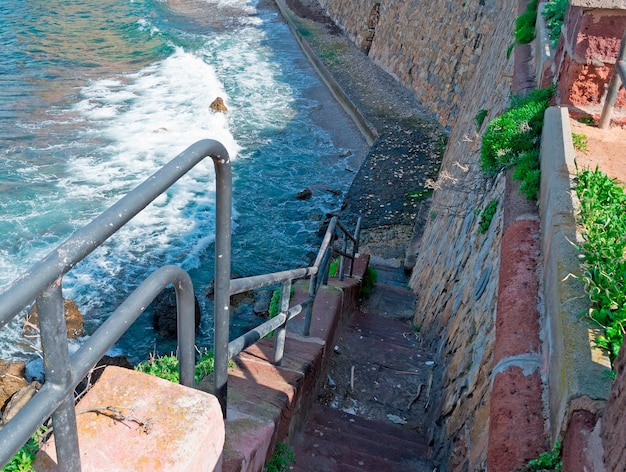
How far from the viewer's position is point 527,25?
8.59 metres

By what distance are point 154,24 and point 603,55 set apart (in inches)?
1014

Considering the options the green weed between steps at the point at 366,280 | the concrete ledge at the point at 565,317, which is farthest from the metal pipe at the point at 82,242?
the green weed between steps at the point at 366,280

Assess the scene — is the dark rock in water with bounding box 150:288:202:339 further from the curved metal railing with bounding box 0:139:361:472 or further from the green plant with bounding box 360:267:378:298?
the curved metal railing with bounding box 0:139:361:472

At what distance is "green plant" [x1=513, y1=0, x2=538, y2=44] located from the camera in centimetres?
830

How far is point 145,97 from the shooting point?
66.8ft

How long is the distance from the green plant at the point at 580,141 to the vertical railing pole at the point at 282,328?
243cm

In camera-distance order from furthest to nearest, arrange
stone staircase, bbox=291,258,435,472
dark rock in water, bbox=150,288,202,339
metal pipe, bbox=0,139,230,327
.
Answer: dark rock in water, bbox=150,288,202,339 < stone staircase, bbox=291,258,435,472 < metal pipe, bbox=0,139,230,327

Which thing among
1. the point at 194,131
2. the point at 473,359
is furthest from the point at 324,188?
the point at 473,359

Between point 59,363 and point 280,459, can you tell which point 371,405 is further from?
point 59,363

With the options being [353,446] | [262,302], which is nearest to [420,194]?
[262,302]

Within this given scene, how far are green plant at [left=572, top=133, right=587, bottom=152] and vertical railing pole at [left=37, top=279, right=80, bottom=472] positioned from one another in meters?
4.00

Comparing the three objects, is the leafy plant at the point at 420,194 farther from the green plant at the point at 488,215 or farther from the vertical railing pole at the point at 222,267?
the vertical railing pole at the point at 222,267

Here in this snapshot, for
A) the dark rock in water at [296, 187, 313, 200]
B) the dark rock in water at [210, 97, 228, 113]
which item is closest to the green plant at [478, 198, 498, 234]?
the dark rock in water at [296, 187, 313, 200]

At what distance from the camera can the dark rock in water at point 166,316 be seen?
33.5ft
